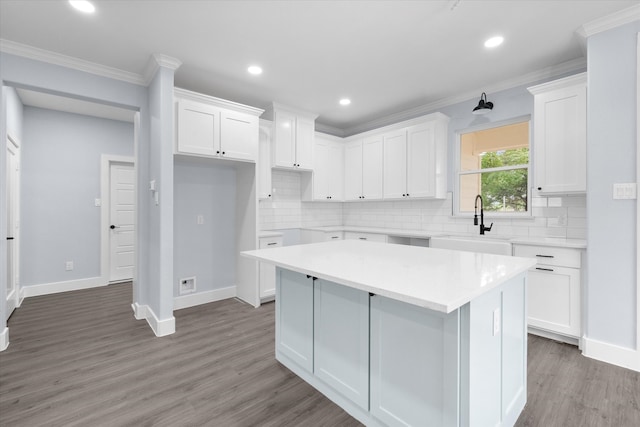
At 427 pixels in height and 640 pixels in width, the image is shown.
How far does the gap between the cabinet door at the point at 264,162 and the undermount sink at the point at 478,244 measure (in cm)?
225

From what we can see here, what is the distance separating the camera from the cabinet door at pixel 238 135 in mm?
3525

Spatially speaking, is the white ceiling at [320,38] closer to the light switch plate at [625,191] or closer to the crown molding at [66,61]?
the crown molding at [66,61]

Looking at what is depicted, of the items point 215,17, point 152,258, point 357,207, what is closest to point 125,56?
point 215,17

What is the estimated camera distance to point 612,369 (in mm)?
2309

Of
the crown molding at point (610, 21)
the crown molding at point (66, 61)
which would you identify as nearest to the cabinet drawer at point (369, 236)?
the crown molding at point (610, 21)

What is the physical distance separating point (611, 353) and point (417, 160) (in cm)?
272

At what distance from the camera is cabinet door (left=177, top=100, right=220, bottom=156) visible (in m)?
3.22

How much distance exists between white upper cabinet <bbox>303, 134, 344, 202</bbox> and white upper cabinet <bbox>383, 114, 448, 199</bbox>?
2.89 feet

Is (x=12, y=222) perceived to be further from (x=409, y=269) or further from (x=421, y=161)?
(x=421, y=161)

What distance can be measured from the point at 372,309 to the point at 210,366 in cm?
157

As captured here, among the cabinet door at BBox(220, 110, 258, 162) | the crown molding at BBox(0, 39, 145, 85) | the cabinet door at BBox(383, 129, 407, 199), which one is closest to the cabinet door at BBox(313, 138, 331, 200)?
the cabinet door at BBox(383, 129, 407, 199)

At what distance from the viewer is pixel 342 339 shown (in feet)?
5.88

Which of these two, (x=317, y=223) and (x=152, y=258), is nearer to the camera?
(x=152, y=258)

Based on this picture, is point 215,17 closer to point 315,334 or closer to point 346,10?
point 346,10
